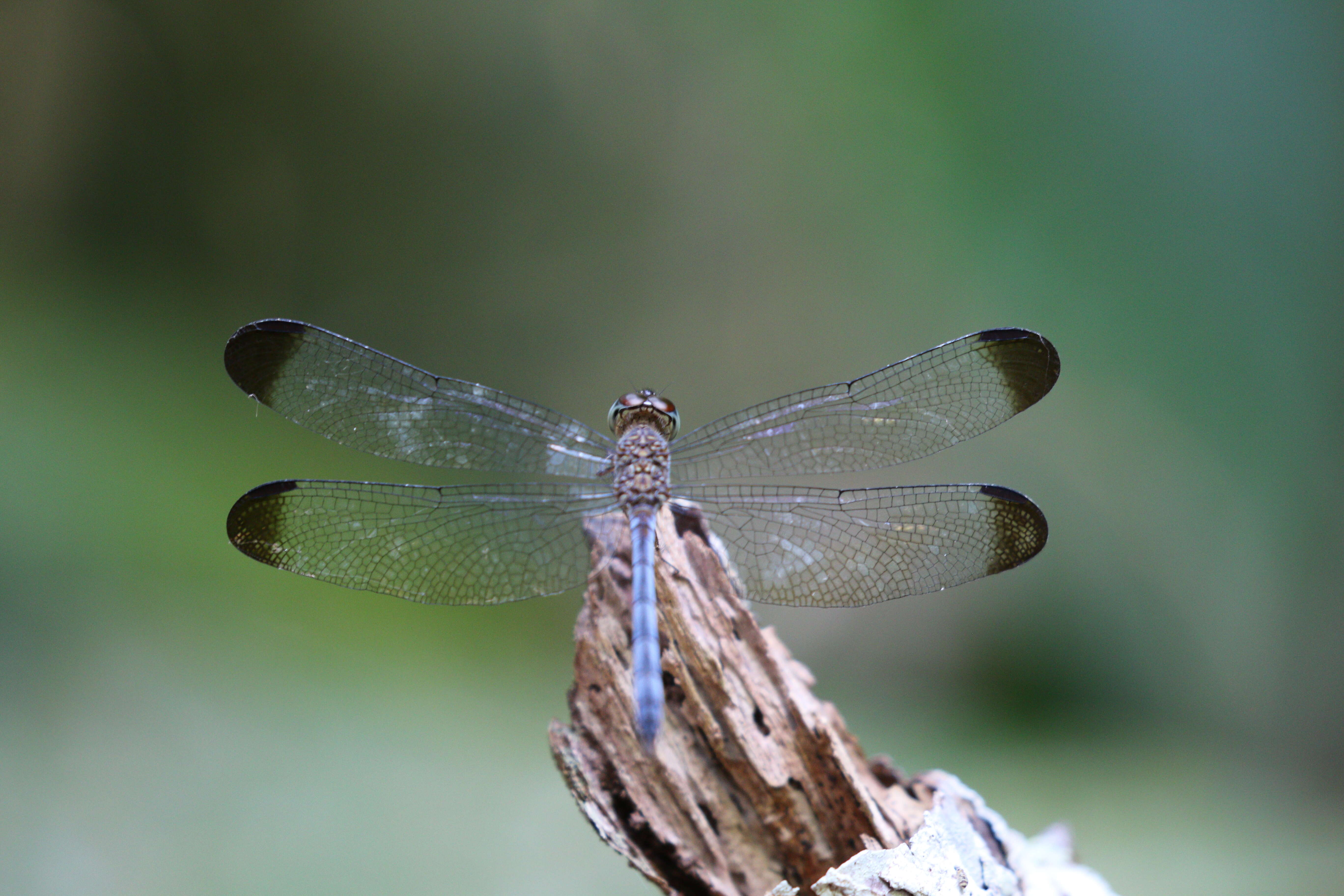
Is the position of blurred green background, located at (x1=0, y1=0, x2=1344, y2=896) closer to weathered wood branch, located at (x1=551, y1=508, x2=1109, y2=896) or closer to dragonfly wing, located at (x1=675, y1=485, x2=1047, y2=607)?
weathered wood branch, located at (x1=551, y1=508, x2=1109, y2=896)

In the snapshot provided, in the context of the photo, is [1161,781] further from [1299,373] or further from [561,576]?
[561,576]

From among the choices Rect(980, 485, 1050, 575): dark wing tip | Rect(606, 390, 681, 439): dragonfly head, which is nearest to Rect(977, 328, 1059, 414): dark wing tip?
Rect(980, 485, 1050, 575): dark wing tip

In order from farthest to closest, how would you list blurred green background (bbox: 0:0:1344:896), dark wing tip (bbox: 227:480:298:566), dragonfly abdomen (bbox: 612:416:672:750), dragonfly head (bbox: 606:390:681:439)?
blurred green background (bbox: 0:0:1344:896) → dragonfly head (bbox: 606:390:681:439) → dark wing tip (bbox: 227:480:298:566) → dragonfly abdomen (bbox: 612:416:672:750)

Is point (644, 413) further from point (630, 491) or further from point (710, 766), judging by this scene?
point (710, 766)

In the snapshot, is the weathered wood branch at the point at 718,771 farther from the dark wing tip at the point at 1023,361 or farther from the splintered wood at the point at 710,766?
the dark wing tip at the point at 1023,361

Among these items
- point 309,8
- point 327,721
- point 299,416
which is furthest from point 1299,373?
point 309,8

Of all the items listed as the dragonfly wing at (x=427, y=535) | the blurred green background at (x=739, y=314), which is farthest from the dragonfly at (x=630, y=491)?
the blurred green background at (x=739, y=314)
